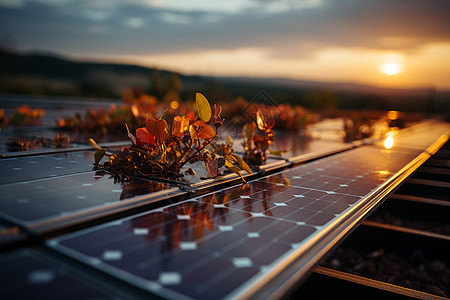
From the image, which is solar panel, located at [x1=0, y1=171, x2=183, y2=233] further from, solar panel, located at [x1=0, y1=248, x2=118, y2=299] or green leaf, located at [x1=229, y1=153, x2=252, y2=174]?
green leaf, located at [x1=229, y1=153, x2=252, y2=174]

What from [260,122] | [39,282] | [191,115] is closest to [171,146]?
[191,115]

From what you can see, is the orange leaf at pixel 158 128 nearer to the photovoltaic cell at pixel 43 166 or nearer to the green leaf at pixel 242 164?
the green leaf at pixel 242 164

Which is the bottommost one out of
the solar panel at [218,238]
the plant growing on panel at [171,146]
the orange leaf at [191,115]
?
the solar panel at [218,238]

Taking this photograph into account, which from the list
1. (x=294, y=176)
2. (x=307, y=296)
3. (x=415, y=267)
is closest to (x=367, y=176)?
(x=294, y=176)

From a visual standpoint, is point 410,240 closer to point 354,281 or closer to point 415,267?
point 415,267

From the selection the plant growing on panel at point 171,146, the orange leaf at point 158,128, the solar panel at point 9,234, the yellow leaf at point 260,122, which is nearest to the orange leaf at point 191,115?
the plant growing on panel at point 171,146
